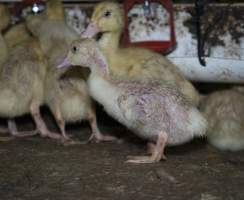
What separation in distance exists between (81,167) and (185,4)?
4.78ft

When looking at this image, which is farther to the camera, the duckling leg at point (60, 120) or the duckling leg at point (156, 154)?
the duckling leg at point (60, 120)

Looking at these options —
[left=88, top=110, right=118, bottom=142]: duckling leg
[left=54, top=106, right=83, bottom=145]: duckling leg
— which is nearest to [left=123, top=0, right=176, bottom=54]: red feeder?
[left=88, top=110, right=118, bottom=142]: duckling leg

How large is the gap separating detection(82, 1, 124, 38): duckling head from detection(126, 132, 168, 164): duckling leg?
2.95ft

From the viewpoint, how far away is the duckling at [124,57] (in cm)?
440

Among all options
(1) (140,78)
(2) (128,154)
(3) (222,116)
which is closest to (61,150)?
(2) (128,154)

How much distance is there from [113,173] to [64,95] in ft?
2.86

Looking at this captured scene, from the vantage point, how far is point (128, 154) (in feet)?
14.7

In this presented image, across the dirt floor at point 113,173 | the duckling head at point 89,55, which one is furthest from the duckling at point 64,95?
the duckling head at point 89,55

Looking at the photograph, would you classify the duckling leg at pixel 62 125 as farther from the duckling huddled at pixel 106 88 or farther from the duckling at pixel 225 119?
the duckling at pixel 225 119

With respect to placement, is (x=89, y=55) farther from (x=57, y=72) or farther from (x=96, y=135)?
(x=96, y=135)

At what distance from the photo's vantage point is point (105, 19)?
4.51m

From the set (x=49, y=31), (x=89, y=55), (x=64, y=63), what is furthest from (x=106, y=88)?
(x=49, y=31)

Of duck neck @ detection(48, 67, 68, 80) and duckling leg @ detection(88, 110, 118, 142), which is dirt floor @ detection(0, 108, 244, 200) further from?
duck neck @ detection(48, 67, 68, 80)

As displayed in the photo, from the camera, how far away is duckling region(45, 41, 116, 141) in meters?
4.65
